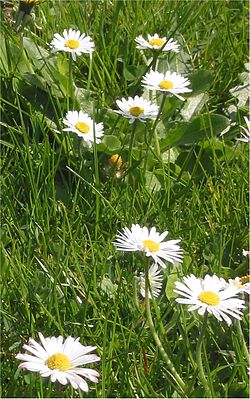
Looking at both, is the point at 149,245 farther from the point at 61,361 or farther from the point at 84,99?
the point at 84,99

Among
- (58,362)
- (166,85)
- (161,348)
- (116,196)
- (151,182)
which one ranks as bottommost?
(58,362)

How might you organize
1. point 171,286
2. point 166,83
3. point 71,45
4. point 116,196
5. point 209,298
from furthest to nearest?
point 71,45 → point 166,83 → point 116,196 → point 171,286 → point 209,298

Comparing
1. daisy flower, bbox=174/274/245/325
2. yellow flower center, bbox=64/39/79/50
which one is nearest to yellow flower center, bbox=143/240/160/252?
daisy flower, bbox=174/274/245/325

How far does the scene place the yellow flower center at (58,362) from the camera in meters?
1.28

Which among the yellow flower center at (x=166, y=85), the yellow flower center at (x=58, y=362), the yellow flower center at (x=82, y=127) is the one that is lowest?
the yellow flower center at (x=58, y=362)

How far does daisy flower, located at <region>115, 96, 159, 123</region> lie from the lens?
2.08m

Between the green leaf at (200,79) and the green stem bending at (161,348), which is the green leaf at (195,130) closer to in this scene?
the green leaf at (200,79)

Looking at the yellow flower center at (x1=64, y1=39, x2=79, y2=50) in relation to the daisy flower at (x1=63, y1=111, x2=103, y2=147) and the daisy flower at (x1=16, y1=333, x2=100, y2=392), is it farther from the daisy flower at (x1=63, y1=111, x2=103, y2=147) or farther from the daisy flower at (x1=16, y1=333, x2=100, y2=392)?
the daisy flower at (x1=16, y1=333, x2=100, y2=392)

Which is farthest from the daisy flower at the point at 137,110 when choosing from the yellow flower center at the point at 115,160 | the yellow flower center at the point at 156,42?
the yellow flower center at the point at 156,42

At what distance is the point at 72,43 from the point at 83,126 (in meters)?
0.30

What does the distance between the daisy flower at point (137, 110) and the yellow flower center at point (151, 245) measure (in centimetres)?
51

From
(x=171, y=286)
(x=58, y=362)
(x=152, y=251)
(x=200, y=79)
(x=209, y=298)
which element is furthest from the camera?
(x=200, y=79)

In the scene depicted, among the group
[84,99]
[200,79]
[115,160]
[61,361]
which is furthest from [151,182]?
[61,361]

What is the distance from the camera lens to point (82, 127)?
→ 2.11m
